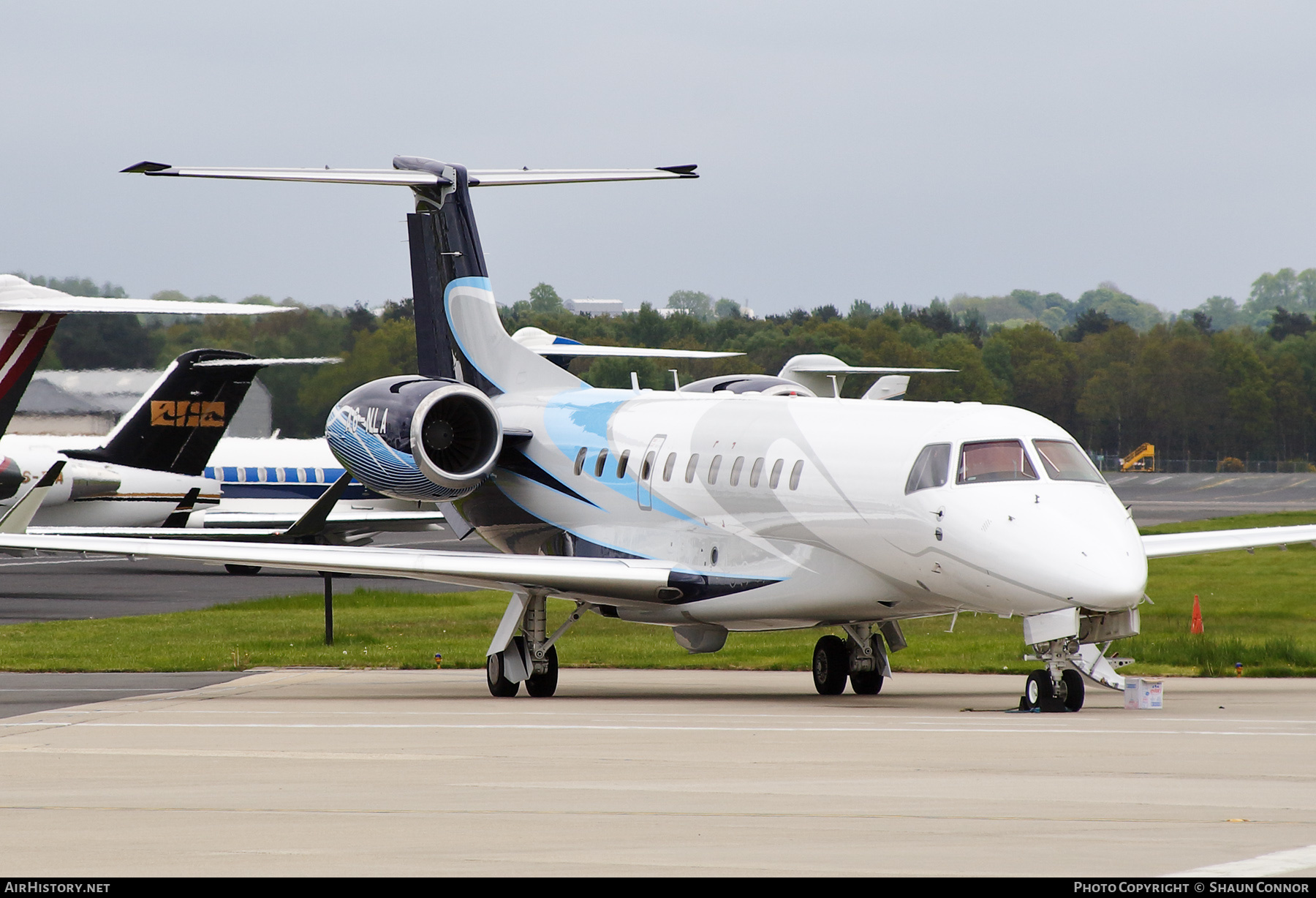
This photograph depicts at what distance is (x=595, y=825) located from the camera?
29.0 ft

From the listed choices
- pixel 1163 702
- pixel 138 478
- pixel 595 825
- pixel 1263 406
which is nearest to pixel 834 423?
pixel 1163 702

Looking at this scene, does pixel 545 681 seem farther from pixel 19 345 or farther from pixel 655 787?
A: pixel 655 787

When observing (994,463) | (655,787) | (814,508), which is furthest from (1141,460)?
(655,787)

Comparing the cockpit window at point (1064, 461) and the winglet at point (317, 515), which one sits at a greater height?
the cockpit window at point (1064, 461)

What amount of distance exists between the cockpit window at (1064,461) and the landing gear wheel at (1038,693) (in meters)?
1.76

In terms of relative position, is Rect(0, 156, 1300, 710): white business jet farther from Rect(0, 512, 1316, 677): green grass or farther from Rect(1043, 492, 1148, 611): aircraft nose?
Rect(0, 512, 1316, 677): green grass

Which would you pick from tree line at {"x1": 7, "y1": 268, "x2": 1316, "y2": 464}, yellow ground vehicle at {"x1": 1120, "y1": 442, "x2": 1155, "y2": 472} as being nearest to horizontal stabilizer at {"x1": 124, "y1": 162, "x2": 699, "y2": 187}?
tree line at {"x1": 7, "y1": 268, "x2": 1316, "y2": 464}

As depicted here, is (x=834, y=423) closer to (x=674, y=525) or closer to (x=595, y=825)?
(x=674, y=525)

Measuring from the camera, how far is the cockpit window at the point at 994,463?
16.2m

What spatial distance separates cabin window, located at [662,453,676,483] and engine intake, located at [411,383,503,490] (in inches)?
95.8

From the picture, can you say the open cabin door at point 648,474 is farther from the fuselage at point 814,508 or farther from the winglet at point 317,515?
the winglet at point 317,515

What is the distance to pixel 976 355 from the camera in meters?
87.7

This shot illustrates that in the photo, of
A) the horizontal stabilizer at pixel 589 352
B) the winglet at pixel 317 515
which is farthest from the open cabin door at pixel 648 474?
the winglet at pixel 317 515

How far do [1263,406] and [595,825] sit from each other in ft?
305
